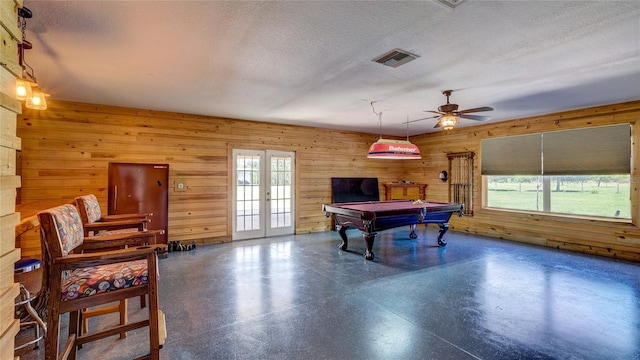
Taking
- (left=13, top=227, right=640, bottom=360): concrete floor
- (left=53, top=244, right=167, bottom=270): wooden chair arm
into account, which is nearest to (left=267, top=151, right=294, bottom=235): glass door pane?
(left=13, top=227, right=640, bottom=360): concrete floor

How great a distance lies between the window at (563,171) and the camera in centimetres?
505

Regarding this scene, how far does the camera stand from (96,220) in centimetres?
320

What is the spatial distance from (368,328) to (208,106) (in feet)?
14.1

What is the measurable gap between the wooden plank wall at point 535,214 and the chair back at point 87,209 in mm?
7160

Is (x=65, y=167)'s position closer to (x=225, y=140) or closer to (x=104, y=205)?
(x=104, y=205)

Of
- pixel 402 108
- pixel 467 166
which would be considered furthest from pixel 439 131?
pixel 402 108

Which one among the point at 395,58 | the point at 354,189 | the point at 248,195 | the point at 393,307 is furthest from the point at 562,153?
the point at 248,195

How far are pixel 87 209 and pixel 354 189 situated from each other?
5860 millimetres

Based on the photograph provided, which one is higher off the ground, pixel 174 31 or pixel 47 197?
pixel 174 31

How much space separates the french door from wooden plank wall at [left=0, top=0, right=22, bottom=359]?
516 cm

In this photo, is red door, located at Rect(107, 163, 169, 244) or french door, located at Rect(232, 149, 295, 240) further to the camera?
french door, located at Rect(232, 149, 295, 240)

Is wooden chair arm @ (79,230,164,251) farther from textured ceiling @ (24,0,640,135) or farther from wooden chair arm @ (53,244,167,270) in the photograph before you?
textured ceiling @ (24,0,640,135)

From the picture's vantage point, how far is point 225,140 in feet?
20.2

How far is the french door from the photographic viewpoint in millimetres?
6387
